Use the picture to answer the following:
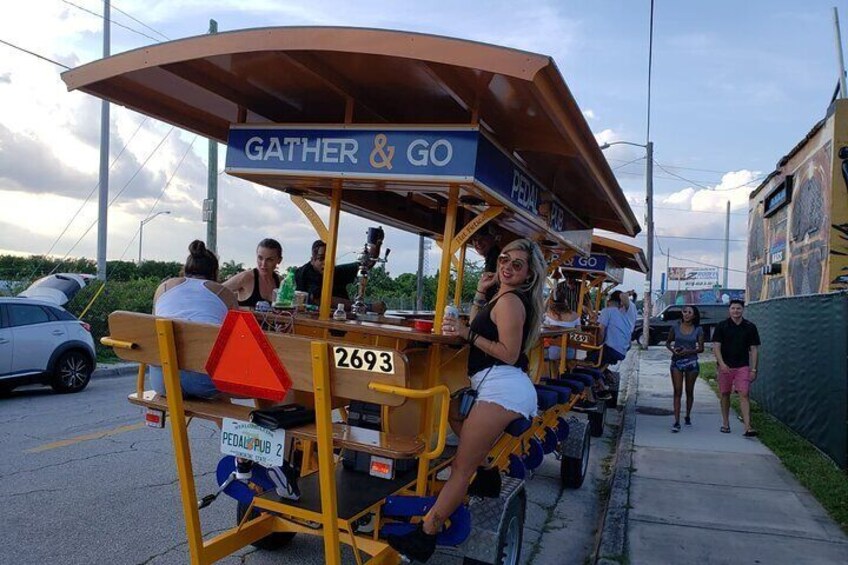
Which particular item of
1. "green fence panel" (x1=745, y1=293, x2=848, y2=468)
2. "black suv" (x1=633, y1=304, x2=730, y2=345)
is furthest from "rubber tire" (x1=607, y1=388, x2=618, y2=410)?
"black suv" (x1=633, y1=304, x2=730, y2=345)

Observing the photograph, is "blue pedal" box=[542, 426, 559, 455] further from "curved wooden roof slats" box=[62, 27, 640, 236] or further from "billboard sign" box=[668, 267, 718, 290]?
"billboard sign" box=[668, 267, 718, 290]

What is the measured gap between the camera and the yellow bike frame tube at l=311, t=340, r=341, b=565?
2.96 metres

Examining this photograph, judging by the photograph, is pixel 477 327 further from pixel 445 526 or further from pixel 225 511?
pixel 225 511

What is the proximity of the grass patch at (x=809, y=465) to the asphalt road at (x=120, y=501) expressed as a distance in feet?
6.95

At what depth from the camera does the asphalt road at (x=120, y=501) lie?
4.66m

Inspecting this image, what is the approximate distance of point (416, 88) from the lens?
176 inches

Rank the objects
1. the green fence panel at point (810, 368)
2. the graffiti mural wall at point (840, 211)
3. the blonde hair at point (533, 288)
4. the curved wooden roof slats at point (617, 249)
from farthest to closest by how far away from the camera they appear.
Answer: the curved wooden roof slats at point (617, 249) → the graffiti mural wall at point (840, 211) → the green fence panel at point (810, 368) → the blonde hair at point (533, 288)

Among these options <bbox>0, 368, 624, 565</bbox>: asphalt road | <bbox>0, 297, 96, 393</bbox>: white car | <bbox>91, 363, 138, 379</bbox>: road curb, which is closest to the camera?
<bbox>0, 368, 624, 565</bbox>: asphalt road

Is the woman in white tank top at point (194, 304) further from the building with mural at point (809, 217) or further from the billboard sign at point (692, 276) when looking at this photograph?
the billboard sign at point (692, 276)

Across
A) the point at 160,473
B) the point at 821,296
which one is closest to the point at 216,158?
the point at 160,473

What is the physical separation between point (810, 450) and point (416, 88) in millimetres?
7271

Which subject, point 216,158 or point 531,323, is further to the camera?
point 216,158

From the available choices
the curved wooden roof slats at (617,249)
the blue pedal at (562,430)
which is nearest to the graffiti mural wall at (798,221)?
the curved wooden roof slats at (617,249)

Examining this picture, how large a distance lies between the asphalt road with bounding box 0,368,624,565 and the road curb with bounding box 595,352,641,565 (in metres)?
0.21
